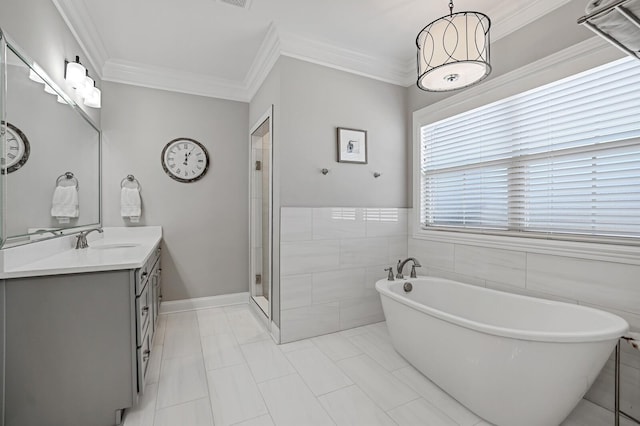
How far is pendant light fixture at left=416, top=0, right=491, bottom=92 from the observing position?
5.16 ft

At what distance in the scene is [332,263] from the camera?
272 centimetres

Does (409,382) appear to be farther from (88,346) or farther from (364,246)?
(88,346)

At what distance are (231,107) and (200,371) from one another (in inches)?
111

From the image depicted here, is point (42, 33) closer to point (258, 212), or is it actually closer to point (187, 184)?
point (187, 184)

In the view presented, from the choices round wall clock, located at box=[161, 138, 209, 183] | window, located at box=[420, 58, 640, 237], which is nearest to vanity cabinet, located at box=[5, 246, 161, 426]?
round wall clock, located at box=[161, 138, 209, 183]

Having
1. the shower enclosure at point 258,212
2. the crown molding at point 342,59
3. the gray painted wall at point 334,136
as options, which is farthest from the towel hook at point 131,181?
the crown molding at point 342,59

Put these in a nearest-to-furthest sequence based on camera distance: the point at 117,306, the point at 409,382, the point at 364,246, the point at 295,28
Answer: the point at 117,306 → the point at 409,382 → the point at 295,28 → the point at 364,246

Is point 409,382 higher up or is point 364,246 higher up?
point 364,246

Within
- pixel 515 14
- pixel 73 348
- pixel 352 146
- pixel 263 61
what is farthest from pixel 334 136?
pixel 73 348

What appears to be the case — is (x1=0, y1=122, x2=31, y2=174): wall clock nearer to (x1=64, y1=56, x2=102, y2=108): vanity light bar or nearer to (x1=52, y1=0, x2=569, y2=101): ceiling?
(x1=64, y1=56, x2=102, y2=108): vanity light bar

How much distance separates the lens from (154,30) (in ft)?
7.99

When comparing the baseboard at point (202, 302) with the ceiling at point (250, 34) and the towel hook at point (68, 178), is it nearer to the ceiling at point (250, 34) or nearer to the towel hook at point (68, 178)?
the towel hook at point (68, 178)

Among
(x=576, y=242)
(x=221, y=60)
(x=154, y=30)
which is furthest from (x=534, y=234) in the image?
(x=154, y=30)

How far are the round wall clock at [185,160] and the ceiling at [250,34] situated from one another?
63 centimetres
